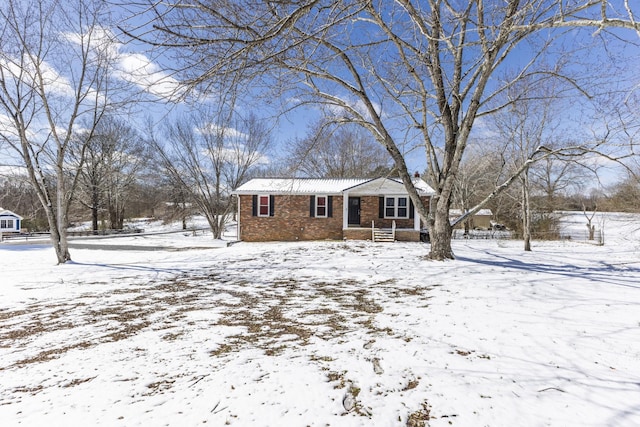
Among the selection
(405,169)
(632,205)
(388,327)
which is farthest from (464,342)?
(632,205)

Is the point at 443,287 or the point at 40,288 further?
the point at 40,288

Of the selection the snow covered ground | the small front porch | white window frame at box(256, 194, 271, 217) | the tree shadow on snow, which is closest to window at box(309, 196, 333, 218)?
the small front porch

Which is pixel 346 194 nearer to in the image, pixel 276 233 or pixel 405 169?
pixel 276 233

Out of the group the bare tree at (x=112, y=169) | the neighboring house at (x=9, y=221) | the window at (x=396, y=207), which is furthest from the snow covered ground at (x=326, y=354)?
the neighboring house at (x=9, y=221)

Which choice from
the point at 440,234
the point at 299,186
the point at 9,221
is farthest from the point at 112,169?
the point at 440,234

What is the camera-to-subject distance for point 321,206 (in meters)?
17.0

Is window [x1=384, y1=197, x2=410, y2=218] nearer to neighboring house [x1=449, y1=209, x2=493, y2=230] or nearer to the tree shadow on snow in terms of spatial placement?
the tree shadow on snow

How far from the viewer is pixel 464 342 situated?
3.06 metres

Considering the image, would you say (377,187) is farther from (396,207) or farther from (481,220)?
(481,220)

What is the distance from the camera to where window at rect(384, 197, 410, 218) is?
16.3 m

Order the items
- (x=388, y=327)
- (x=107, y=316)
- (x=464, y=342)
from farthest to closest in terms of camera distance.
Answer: (x=107, y=316)
(x=388, y=327)
(x=464, y=342)

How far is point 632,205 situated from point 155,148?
29.5 meters

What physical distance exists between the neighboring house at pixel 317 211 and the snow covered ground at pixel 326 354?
10408 millimetres

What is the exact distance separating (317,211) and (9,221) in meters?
29.8
